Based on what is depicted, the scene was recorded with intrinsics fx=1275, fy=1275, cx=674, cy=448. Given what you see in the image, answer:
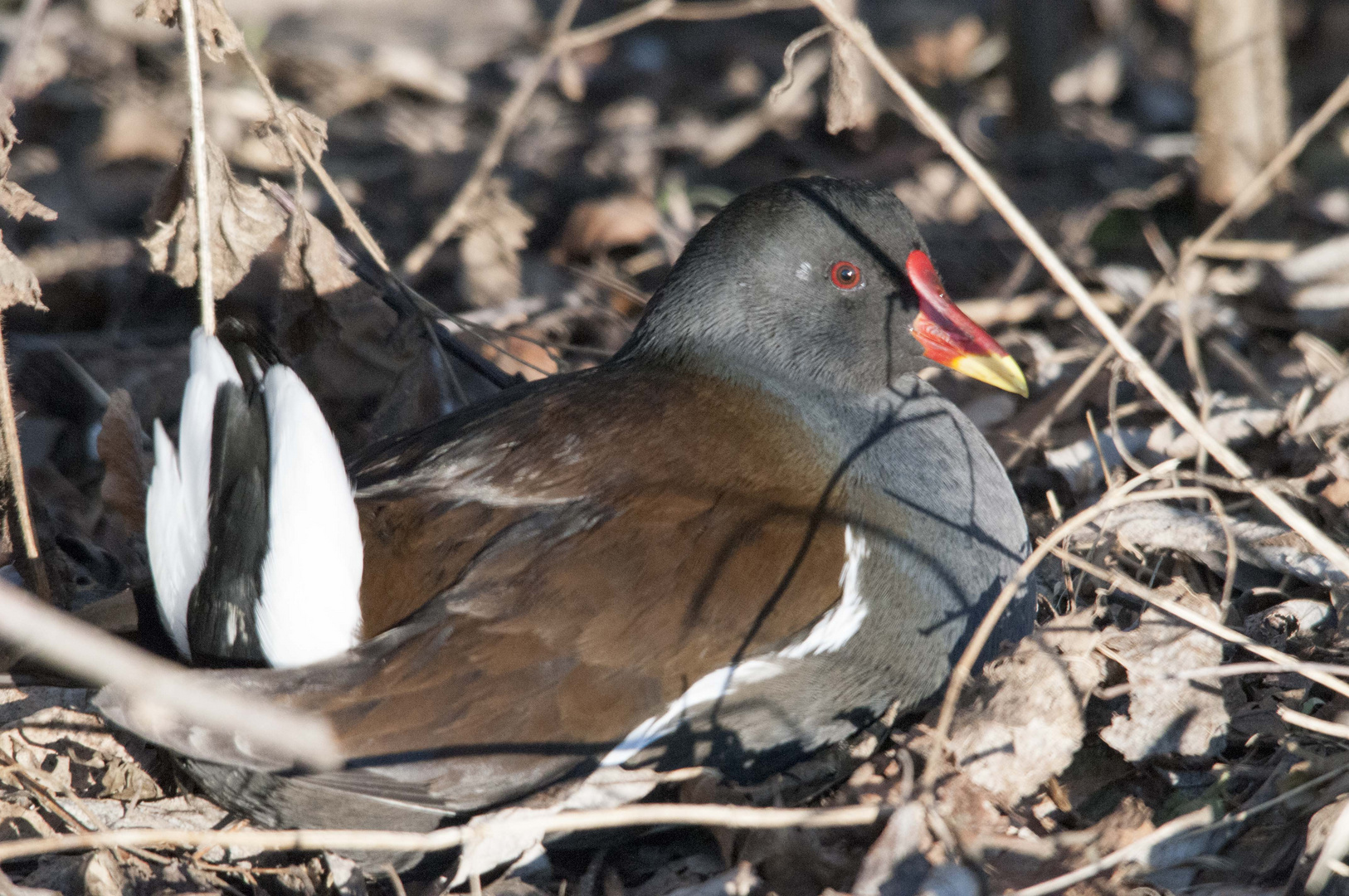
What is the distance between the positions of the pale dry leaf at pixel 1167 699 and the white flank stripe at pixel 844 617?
49 cm

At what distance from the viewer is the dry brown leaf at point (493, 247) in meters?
4.27

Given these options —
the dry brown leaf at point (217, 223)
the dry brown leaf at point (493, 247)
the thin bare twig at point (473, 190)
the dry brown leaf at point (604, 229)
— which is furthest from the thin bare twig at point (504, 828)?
the dry brown leaf at point (604, 229)

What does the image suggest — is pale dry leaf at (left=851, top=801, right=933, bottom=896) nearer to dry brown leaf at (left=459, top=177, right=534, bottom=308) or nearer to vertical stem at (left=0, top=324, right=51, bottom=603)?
vertical stem at (left=0, top=324, right=51, bottom=603)

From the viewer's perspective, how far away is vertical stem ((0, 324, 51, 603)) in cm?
253

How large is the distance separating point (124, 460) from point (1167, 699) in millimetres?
2291

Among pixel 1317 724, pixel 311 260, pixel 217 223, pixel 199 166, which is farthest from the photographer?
pixel 311 260

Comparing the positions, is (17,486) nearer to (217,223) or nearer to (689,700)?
(217,223)

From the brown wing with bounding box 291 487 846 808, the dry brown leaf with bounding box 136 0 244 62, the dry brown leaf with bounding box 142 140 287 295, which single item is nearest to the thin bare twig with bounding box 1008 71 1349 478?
the brown wing with bounding box 291 487 846 808

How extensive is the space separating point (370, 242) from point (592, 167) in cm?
206

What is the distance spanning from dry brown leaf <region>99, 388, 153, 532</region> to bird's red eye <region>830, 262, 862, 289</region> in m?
1.61

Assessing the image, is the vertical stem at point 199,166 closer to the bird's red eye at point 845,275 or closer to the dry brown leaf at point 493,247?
the bird's red eye at point 845,275

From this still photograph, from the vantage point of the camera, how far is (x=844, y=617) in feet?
7.54

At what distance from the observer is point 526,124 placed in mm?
5297

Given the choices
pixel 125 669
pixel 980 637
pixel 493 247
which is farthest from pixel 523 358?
pixel 125 669
